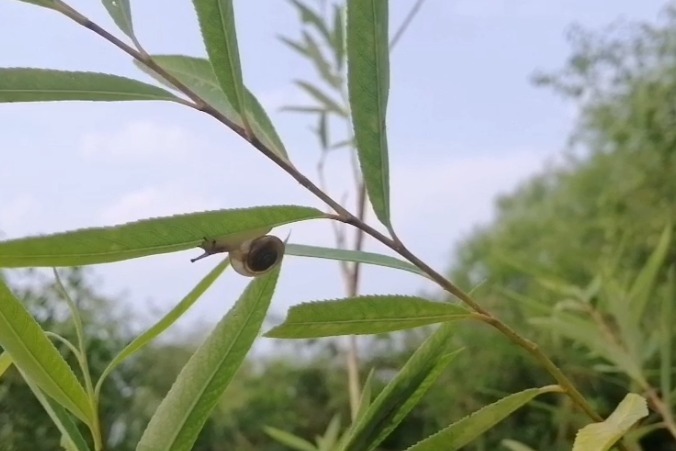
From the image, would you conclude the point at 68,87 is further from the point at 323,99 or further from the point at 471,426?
the point at 323,99

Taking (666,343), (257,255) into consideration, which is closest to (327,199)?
(257,255)

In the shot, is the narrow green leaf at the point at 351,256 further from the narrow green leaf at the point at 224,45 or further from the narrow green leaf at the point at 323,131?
the narrow green leaf at the point at 323,131

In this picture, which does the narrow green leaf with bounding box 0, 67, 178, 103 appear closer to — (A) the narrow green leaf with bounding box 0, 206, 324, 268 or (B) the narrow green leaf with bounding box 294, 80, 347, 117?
(A) the narrow green leaf with bounding box 0, 206, 324, 268

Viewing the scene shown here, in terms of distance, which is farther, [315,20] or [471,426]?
[315,20]

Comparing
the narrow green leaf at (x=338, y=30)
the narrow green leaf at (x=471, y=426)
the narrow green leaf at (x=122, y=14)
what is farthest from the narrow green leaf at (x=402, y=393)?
the narrow green leaf at (x=338, y=30)

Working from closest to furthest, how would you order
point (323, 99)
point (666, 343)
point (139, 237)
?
point (139, 237)
point (666, 343)
point (323, 99)

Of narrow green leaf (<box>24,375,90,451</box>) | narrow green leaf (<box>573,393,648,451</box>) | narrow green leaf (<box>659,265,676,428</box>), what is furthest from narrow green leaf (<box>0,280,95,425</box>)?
narrow green leaf (<box>659,265,676,428</box>)

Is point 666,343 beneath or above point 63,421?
above
